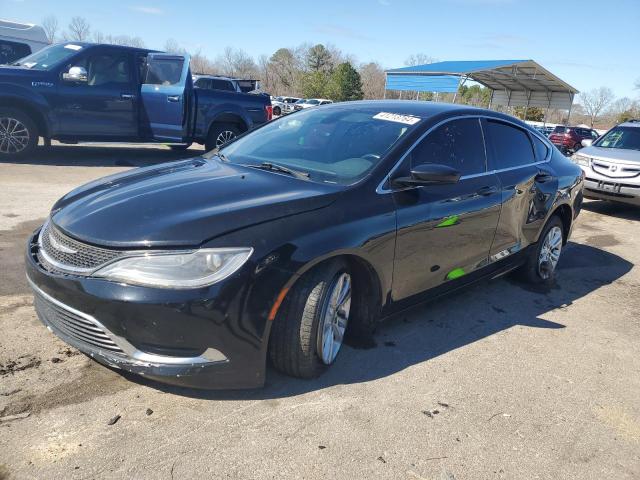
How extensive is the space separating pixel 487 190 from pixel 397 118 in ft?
3.05

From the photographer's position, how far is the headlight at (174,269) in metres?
2.49

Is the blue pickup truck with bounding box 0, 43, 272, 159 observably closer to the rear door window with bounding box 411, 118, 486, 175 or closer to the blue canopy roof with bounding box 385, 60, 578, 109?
the rear door window with bounding box 411, 118, 486, 175

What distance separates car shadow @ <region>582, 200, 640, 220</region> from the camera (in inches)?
373

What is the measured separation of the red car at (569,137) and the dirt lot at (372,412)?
25.6 meters

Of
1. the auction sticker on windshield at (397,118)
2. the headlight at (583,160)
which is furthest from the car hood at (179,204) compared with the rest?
the headlight at (583,160)

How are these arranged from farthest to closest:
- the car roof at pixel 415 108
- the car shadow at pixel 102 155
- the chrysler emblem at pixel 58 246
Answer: the car shadow at pixel 102 155 < the car roof at pixel 415 108 < the chrysler emblem at pixel 58 246

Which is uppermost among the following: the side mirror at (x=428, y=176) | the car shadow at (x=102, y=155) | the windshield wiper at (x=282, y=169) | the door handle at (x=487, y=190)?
the side mirror at (x=428, y=176)

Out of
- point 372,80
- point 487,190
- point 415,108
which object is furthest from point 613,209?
point 372,80

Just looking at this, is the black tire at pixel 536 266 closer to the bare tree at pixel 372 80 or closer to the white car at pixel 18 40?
the white car at pixel 18 40

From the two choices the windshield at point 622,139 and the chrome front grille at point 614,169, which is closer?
the chrome front grille at point 614,169

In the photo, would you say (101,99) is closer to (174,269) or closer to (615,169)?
(174,269)

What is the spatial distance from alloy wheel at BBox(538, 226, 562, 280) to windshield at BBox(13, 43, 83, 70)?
27.8ft

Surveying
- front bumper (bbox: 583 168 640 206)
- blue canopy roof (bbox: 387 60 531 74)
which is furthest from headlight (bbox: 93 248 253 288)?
blue canopy roof (bbox: 387 60 531 74)

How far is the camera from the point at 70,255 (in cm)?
269
